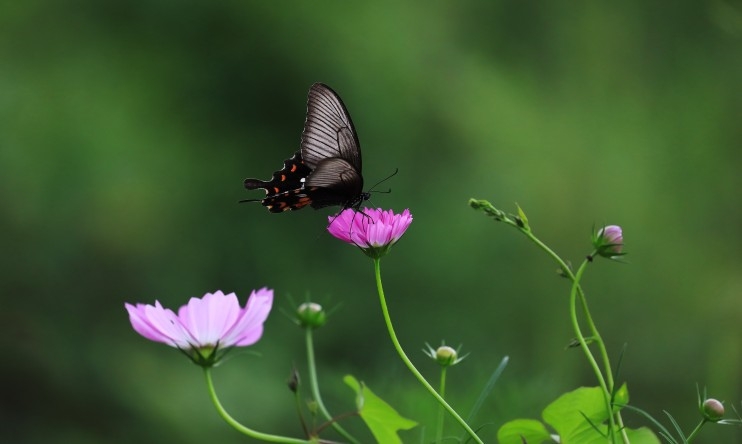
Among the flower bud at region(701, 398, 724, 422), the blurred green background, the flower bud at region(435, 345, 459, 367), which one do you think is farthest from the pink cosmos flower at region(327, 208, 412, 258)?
the blurred green background

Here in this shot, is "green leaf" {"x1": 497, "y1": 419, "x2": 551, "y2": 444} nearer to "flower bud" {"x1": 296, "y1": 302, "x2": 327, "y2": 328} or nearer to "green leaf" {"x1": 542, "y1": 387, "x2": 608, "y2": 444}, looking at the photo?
"green leaf" {"x1": 542, "y1": 387, "x2": 608, "y2": 444}

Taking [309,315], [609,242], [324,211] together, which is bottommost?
[324,211]

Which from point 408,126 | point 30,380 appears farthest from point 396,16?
point 30,380

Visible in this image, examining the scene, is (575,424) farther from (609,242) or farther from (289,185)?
(289,185)

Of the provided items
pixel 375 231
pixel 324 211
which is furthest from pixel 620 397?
pixel 324 211

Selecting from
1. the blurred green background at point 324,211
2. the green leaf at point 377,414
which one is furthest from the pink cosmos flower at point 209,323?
the blurred green background at point 324,211

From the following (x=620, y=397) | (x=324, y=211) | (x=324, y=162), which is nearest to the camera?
(x=620, y=397)

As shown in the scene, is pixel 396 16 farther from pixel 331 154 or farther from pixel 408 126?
pixel 331 154
